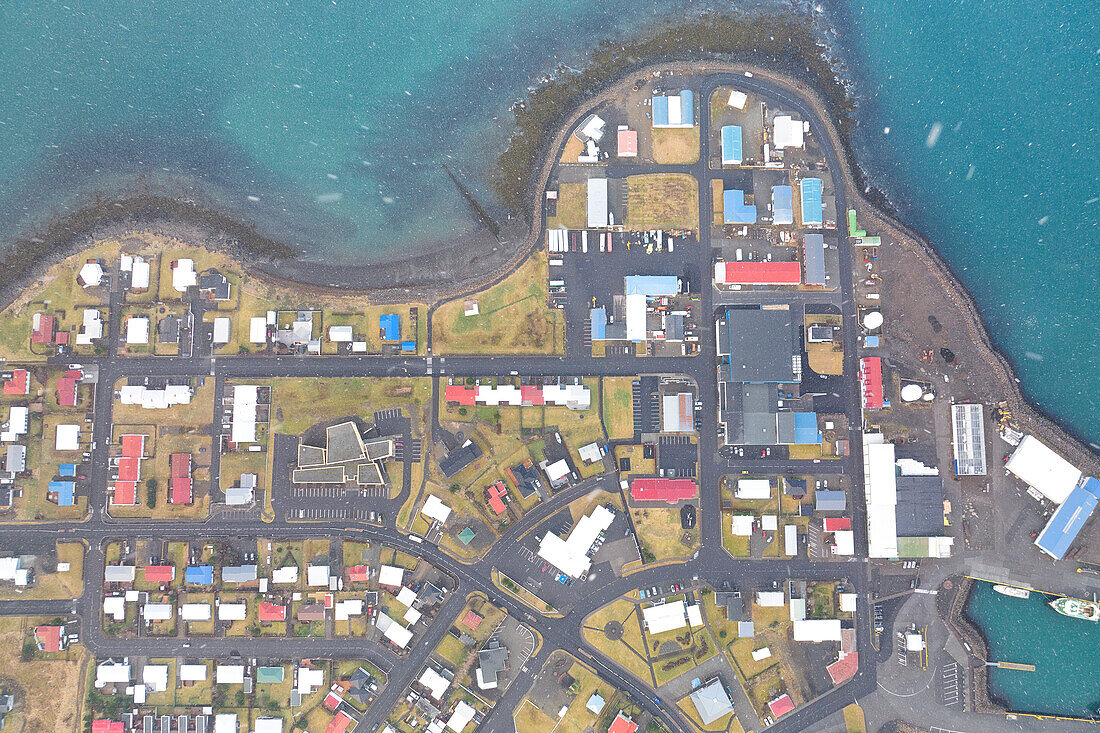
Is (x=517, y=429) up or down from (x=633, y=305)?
down

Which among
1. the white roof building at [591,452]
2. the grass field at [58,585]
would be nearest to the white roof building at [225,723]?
the grass field at [58,585]

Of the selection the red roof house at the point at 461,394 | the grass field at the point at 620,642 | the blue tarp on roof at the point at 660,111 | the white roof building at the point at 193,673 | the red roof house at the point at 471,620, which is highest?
the blue tarp on roof at the point at 660,111

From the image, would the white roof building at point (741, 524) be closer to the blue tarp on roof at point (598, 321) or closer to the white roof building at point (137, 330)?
the blue tarp on roof at point (598, 321)

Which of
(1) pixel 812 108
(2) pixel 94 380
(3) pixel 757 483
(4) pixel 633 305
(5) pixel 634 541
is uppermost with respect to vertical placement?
(1) pixel 812 108

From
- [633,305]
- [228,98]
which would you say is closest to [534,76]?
[633,305]

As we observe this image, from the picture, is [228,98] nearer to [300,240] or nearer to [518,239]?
[300,240]

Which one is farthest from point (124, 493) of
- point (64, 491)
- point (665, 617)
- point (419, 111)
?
point (665, 617)

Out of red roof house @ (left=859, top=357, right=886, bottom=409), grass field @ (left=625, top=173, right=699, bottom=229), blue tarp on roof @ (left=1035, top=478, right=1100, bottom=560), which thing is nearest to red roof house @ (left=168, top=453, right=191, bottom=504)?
grass field @ (left=625, top=173, right=699, bottom=229)
